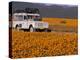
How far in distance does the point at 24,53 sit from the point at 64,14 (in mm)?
530

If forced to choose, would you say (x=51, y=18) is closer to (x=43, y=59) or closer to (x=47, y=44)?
(x=47, y=44)

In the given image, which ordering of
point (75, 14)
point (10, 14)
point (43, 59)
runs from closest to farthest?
point (10, 14) → point (43, 59) → point (75, 14)

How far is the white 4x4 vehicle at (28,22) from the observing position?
71.1 inches

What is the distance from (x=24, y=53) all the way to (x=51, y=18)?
0.40 m

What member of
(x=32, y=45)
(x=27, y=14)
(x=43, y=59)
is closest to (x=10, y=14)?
(x=27, y=14)

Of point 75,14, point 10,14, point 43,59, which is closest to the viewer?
point 10,14

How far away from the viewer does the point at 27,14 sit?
6.09ft

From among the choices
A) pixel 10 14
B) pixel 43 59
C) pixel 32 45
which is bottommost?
pixel 43 59

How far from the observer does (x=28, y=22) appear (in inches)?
73.2

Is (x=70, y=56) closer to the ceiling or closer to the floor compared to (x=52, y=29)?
closer to the floor

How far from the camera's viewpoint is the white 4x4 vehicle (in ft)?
5.93

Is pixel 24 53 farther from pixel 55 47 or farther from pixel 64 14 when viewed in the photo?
pixel 64 14

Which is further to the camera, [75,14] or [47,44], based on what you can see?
[75,14]

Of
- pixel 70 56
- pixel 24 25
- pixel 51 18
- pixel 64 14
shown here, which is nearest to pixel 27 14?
pixel 24 25
